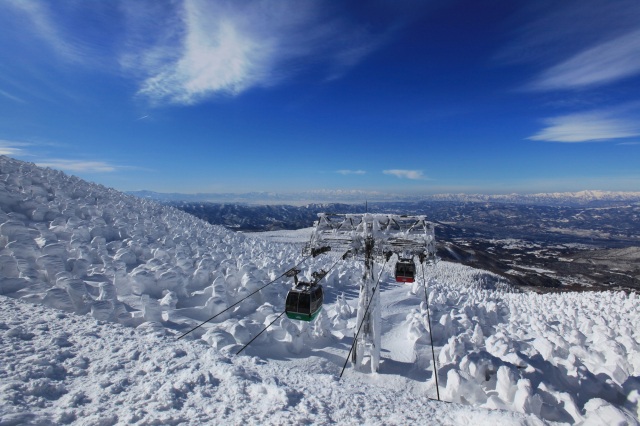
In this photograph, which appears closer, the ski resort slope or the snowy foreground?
the ski resort slope

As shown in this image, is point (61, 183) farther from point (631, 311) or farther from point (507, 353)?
point (631, 311)

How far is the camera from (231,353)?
315 inches

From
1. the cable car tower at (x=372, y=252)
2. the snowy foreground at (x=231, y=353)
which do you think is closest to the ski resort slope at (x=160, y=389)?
the snowy foreground at (x=231, y=353)

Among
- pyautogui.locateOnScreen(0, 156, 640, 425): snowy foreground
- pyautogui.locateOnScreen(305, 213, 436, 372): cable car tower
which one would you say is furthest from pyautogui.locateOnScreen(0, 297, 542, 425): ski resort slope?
pyautogui.locateOnScreen(305, 213, 436, 372): cable car tower

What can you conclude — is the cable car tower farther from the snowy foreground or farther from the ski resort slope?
the ski resort slope

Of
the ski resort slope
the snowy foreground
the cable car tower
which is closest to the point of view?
the ski resort slope

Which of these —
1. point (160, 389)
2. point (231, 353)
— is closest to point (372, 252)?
point (231, 353)

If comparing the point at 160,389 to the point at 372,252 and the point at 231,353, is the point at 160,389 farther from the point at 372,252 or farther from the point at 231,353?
the point at 372,252

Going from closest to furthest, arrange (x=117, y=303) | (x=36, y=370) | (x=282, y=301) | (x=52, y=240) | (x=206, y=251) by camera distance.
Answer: (x=36, y=370) → (x=117, y=303) → (x=52, y=240) → (x=282, y=301) → (x=206, y=251)

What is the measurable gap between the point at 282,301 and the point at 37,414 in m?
10.9

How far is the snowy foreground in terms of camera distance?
5.52 m

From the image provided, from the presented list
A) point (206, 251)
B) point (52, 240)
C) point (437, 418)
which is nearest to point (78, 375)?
point (437, 418)

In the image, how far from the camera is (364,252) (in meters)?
10.3

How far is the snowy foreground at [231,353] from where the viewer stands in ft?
18.1
